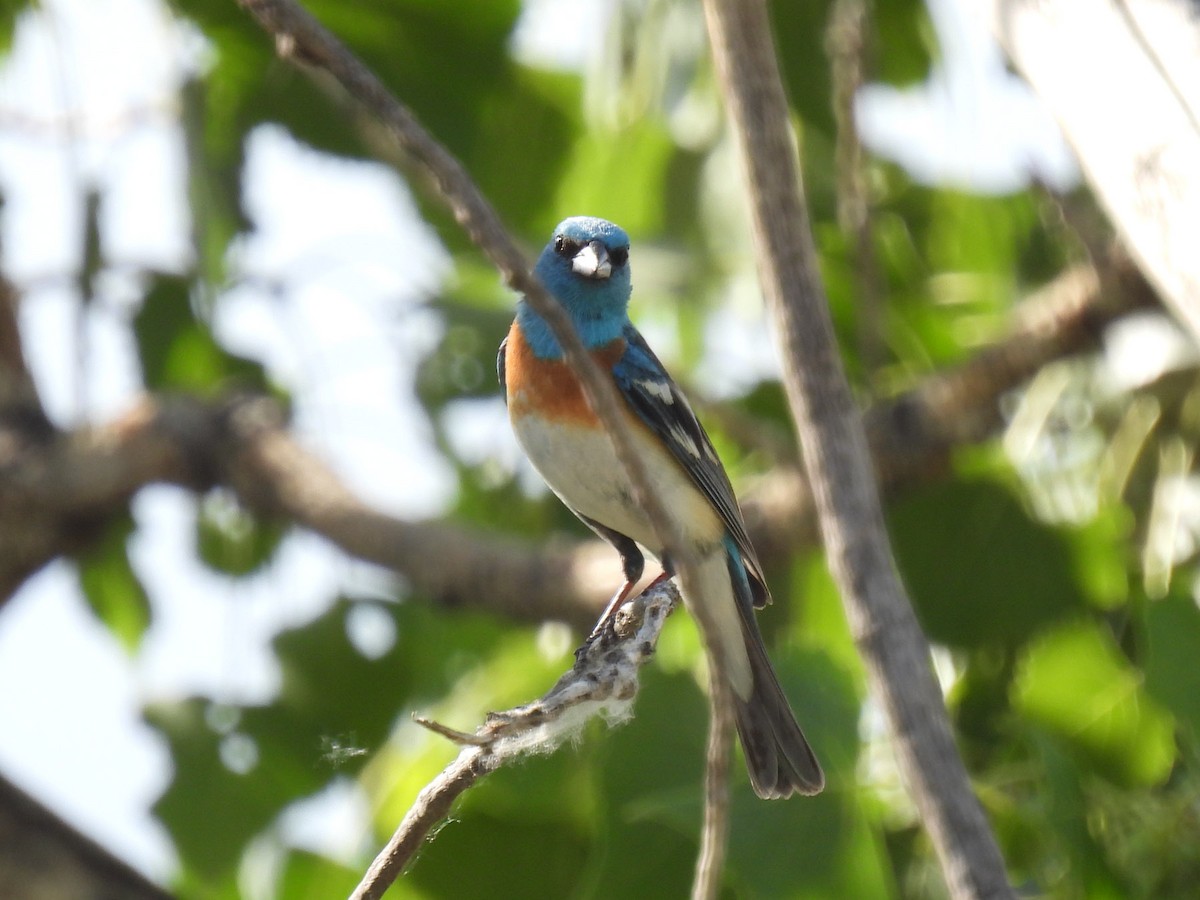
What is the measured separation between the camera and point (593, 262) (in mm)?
2885

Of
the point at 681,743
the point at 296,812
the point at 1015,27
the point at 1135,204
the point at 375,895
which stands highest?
the point at 1015,27

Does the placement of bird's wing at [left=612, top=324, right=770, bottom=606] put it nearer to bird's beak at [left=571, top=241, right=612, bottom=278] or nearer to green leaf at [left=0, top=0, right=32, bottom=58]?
bird's beak at [left=571, top=241, right=612, bottom=278]

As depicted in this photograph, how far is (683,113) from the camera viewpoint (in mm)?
4262

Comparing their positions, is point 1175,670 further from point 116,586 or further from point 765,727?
point 116,586

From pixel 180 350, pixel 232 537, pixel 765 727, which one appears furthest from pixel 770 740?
pixel 180 350

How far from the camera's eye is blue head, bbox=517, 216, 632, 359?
3057 millimetres

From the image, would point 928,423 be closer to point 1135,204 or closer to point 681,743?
point 681,743

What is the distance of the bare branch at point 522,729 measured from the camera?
64.7 inches

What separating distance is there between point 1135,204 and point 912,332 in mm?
2135

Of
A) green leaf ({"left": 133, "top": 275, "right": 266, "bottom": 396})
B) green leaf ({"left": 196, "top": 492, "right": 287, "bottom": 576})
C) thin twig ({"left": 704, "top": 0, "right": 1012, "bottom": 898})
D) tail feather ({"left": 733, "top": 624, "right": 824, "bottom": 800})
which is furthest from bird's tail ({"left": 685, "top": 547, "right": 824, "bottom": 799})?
green leaf ({"left": 133, "top": 275, "right": 266, "bottom": 396})

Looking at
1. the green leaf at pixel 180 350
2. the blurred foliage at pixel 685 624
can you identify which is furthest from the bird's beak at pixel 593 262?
the green leaf at pixel 180 350

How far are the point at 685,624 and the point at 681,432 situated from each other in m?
0.89

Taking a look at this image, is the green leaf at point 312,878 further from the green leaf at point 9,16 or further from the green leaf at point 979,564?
the green leaf at point 9,16

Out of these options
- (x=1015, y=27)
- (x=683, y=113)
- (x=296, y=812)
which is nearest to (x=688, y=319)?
(x=683, y=113)
